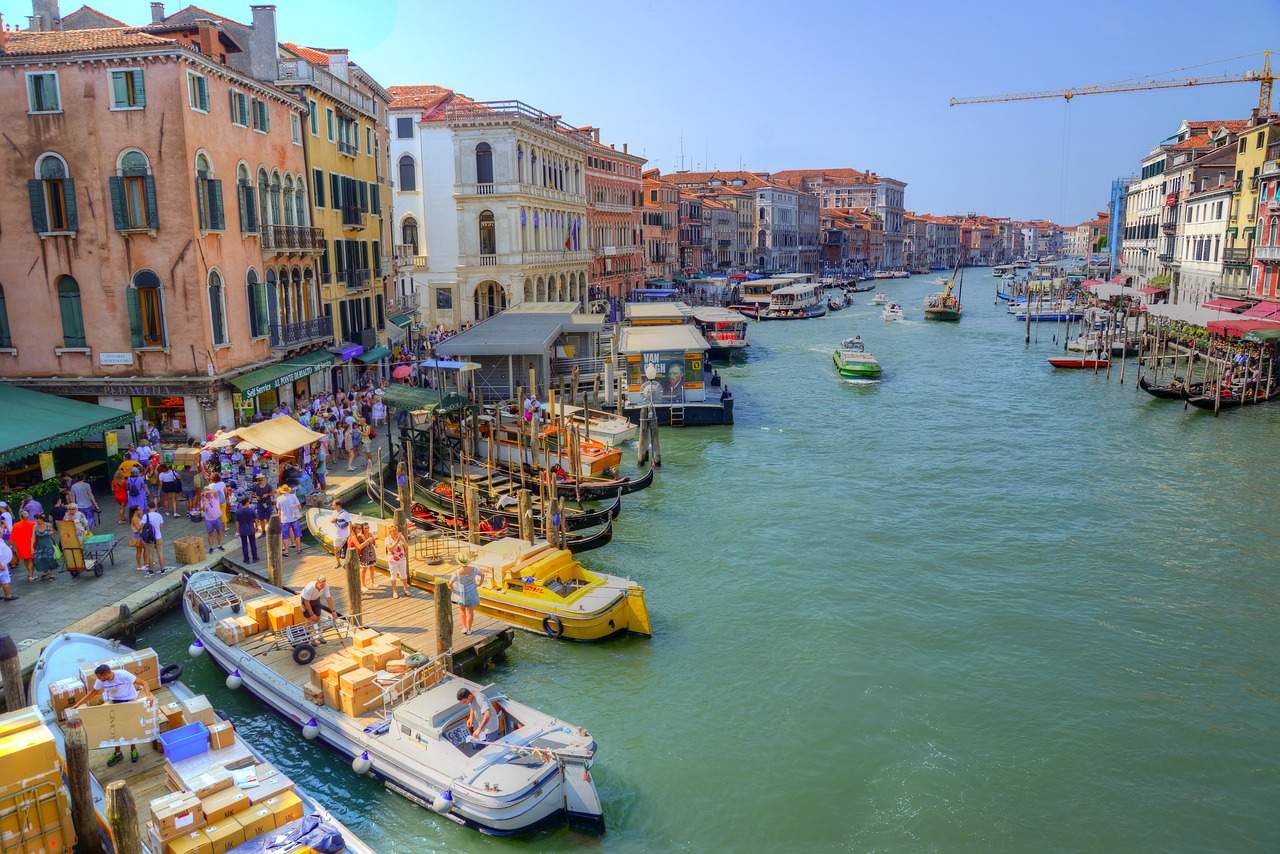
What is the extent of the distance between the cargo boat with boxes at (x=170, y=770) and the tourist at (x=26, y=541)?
3847mm

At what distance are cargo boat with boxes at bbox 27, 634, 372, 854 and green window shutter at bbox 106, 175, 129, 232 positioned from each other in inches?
438

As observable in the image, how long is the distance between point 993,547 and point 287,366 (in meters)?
17.1

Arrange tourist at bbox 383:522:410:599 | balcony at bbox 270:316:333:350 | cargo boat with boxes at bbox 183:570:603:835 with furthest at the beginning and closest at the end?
balcony at bbox 270:316:333:350
tourist at bbox 383:522:410:599
cargo boat with boxes at bbox 183:570:603:835

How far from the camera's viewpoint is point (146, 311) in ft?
64.1

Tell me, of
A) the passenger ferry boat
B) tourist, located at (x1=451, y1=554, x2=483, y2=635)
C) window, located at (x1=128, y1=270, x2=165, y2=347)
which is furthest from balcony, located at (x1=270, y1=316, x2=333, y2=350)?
the passenger ferry boat

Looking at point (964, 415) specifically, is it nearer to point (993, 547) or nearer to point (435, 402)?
point (993, 547)

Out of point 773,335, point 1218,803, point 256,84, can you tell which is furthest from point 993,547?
point 773,335

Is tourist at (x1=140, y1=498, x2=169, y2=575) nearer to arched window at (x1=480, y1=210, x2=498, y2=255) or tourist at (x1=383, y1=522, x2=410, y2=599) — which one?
tourist at (x1=383, y1=522, x2=410, y2=599)

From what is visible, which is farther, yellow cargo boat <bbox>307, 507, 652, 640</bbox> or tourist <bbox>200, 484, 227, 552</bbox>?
tourist <bbox>200, 484, 227, 552</bbox>

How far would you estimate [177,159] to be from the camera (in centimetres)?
1894

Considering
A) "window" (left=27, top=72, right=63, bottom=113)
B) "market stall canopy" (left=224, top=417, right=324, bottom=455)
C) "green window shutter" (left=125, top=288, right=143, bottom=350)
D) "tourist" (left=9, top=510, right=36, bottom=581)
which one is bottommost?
"tourist" (left=9, top=510, right=36, bottom=581)

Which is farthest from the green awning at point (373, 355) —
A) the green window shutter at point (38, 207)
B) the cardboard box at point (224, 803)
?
the cardboard box at point (224, 803)

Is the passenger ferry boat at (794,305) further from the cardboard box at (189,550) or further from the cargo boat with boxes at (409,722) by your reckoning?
the cargo boat with boxes at (409,722)

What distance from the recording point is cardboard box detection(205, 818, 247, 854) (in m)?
7.96
